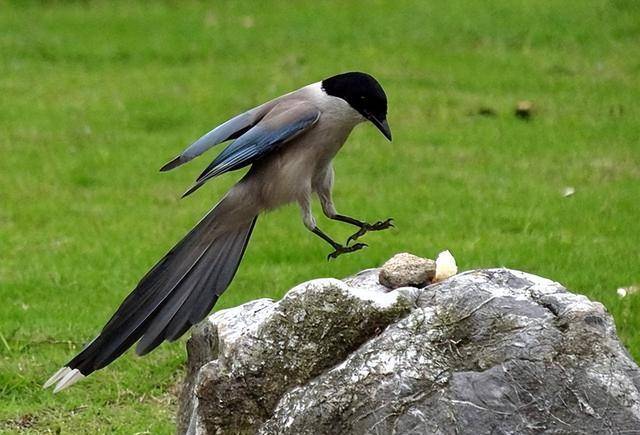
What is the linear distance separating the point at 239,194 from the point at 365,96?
0.69 meters

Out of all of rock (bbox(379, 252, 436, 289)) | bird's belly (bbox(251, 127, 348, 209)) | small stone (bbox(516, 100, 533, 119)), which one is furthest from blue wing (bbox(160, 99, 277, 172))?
small stone (bbox(516, 100, 533, 119))

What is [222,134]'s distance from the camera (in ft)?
19.2

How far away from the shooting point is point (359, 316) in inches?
183

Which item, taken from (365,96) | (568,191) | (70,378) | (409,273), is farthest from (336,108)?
(568,191)

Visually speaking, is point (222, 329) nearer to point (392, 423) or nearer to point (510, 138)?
point (392, 423)

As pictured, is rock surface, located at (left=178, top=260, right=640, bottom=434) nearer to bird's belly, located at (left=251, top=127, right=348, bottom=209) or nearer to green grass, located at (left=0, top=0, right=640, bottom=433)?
bird's belly, located at (left=251, top=127, right=348, bottom=209)

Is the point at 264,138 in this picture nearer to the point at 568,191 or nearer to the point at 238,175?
the point at 568,191

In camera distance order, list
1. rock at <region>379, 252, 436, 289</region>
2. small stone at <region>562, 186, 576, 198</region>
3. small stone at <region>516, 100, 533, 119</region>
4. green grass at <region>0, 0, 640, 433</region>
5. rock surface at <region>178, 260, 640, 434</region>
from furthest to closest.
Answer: small stone at <region>516, 100, 533, 119</region> < small stone at <region>562, 186, 576, 198</region> < green grass at <region>0, 0, 640, 433</region> < rock at <region>379, 252, 436, 289</region> < rock surface at <region>178, 260, 640, 434</region>

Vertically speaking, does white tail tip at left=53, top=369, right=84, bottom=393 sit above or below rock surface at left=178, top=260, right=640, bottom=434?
below

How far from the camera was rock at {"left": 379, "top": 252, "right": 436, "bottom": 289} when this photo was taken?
5.06 metres

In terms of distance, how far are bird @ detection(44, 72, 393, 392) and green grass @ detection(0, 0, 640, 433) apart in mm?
958

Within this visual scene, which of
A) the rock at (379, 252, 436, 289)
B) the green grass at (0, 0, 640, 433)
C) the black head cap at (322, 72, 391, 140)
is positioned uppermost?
the black head cap at (322, 72, 391, 140)

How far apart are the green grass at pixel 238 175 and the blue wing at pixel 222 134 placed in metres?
1.31

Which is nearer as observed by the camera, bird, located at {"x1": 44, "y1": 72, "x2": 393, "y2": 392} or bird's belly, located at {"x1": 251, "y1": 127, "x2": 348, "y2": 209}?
bird, located at {"x1": 44, "y1": 72, "x2": 393, "y2": 392}
